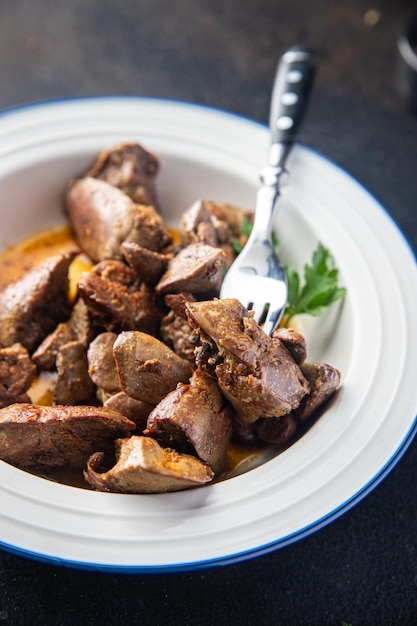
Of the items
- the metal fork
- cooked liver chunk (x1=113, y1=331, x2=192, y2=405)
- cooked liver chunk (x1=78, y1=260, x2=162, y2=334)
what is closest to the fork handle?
the metal fork

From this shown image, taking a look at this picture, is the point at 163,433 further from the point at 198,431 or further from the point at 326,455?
the point at 326,455

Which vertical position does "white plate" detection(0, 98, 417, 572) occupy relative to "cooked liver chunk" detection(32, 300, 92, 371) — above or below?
above

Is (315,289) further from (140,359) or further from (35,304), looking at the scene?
(35,304)

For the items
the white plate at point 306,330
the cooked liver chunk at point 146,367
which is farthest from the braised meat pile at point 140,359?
the white plate at point 306,330

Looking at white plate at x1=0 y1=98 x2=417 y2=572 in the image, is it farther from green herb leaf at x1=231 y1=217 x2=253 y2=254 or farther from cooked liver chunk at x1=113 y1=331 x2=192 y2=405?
cooked liver chunk at x1=113 y1=331 x2=192 y2=405

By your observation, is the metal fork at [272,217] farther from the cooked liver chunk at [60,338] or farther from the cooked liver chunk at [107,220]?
the cooked liver chunk at [60,338]

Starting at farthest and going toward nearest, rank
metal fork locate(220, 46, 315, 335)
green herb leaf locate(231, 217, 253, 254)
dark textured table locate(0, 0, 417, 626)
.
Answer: green herb leaf locate(231, 217, 253, 254), metal fork locate(220, 46, 315, 335), dark textured table locate(0, 0, 417, 626)
